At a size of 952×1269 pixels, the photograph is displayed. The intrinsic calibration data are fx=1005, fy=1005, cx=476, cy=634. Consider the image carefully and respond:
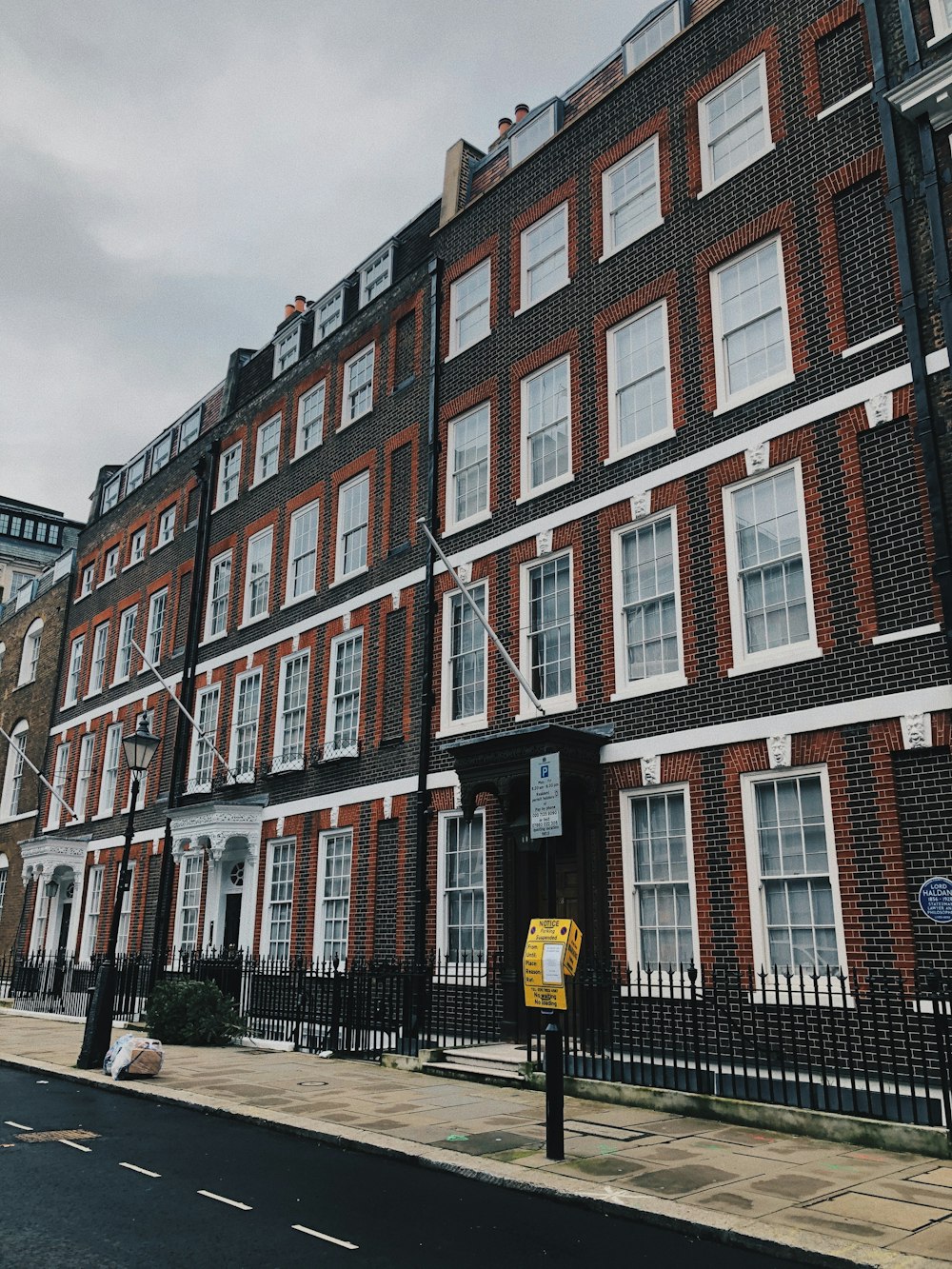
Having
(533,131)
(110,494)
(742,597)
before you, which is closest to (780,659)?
(742,597)

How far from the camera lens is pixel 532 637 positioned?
1588 cm

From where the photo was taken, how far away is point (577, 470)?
1556 centimetres

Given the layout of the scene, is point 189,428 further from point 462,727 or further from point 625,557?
point 625,557

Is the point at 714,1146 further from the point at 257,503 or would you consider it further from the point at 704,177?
the point at 257,503

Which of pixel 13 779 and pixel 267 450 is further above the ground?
pixel 267 450

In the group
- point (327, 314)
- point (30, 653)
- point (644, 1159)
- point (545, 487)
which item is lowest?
point (644, 1159)

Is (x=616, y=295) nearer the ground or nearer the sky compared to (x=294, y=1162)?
nearer the sky

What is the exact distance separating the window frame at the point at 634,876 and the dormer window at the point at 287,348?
1612 cm

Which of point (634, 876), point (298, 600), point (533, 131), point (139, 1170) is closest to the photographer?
point (139, 1170)

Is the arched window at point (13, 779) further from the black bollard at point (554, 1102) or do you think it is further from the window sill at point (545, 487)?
the black bollard at point (554, 1102)

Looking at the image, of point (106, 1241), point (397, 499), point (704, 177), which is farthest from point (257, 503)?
point (106, 1241)

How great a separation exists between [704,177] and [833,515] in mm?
6116

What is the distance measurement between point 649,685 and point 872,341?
5067 mm

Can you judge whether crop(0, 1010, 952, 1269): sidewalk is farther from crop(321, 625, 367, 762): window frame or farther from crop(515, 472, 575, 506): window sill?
crop(515, 472, 575, 506): window sill
